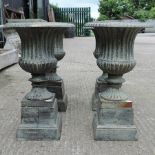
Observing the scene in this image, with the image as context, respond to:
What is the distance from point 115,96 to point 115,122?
11.6 inches

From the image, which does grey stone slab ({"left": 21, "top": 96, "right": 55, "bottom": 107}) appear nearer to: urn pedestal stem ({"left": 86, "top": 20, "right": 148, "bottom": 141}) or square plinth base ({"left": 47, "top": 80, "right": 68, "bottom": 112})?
urn pedestal stem ({"left": 86, "top": 20, "right": 148, "bottom": 141})

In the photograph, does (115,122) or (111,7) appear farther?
(111,7)

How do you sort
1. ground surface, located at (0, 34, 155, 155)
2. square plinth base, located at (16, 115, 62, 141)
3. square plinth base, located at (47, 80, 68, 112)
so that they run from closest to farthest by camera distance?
ground surface, located at (0, 34, 155, 155) < square plinth base, located at (16, 115, 62, 141) < square plinth base, located at (47, 80, 68, 112)

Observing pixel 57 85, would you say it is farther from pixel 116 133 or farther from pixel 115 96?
pixel 116 133

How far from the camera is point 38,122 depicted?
15.4ft

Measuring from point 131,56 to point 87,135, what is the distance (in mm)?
1049

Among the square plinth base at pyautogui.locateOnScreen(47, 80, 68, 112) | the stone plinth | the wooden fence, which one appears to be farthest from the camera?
the wooden fence

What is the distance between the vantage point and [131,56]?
14.8 feet

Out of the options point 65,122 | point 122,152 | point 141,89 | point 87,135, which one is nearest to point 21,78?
point 141,89

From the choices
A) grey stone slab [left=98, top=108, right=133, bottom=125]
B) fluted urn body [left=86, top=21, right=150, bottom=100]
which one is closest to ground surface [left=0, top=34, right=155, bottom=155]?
grey stone slab [left=98, top=108, right=133, bottom=125]

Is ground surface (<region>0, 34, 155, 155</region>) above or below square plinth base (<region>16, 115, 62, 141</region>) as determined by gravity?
below

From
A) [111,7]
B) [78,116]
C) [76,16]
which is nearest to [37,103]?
[78,116]

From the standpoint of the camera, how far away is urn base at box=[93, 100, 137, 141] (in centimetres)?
464

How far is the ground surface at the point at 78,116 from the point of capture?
4.37 metres
